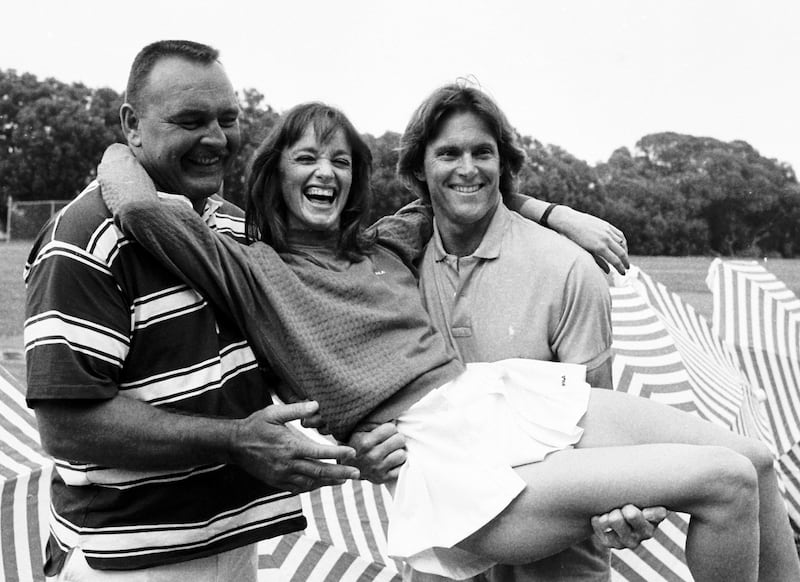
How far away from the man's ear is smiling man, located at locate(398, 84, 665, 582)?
926 mm

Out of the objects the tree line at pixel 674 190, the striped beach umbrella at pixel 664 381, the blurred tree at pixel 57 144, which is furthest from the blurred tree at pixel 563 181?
the blurred tree at pixel 57 144

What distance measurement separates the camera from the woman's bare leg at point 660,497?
2.47 m

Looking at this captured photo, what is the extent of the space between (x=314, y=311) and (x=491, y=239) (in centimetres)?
70

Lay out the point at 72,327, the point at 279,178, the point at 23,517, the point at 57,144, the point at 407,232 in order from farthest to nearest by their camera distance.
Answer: the point at 57,144
the point at 23,517
the point at 407,232
the point at 279,178
the point at 72,327

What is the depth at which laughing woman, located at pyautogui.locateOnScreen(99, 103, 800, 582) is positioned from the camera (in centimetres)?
248

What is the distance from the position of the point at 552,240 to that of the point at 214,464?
4.21 ft

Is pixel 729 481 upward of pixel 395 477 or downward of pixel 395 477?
upward

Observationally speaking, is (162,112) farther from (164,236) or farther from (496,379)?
(496,379)

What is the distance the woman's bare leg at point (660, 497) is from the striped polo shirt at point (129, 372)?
2.50ft

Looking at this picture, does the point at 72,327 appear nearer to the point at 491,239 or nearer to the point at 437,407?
the point at 437,407

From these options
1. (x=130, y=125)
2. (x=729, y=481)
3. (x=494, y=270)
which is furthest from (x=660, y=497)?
(x=130, y=125)

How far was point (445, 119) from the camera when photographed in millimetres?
3053

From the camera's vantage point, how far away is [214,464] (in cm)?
258


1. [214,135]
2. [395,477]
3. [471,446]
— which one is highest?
[214,135]
